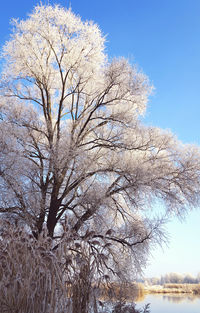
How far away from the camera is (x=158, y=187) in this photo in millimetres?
10883

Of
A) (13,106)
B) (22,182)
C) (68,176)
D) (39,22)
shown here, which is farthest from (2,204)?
(39,22)

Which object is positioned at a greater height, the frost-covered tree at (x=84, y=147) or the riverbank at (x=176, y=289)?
the frost-covered tree at (x=84, y=147)

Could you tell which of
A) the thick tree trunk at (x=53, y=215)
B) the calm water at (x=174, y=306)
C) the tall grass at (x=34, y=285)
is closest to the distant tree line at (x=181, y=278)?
the calm water at (x=174, y=306)

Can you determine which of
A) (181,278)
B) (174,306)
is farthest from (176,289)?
(174,306)

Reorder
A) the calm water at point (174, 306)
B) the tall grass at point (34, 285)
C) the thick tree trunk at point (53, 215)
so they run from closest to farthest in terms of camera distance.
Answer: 1. the tall grass at point (34, 285)
2. the calm water at point (174, 306)
3. the thick tree trunk at point (53, 215)

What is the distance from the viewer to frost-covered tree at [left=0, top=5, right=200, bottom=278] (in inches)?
405

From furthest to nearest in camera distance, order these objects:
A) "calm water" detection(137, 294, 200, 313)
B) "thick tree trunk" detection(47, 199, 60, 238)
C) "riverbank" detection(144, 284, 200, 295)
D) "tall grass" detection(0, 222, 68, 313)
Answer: "riverbank" detection(144, 284, 200, 295) → "thick tree trunk" detection(47, 199, 60, 238) → "calm water" detection(137, 294, 200, 313) → "tall grass" detection(0, 222, 68, 313)

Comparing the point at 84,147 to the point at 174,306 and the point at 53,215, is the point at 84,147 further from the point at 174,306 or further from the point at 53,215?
the point at 174,306

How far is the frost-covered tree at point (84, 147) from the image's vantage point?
10289mm

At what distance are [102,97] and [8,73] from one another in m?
3.73

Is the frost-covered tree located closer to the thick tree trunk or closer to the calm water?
the thick tree trunk

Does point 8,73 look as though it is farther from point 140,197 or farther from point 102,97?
point 140,197

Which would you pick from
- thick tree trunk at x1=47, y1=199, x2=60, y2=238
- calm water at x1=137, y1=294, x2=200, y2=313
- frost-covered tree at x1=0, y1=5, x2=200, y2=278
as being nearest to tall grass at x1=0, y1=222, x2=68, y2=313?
frost-covered tree at x1=0, y1=5, x2=200, y2=278

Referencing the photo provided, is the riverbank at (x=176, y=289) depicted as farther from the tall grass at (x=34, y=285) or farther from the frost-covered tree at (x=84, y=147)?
the tall grass at (x=34, y=285)
